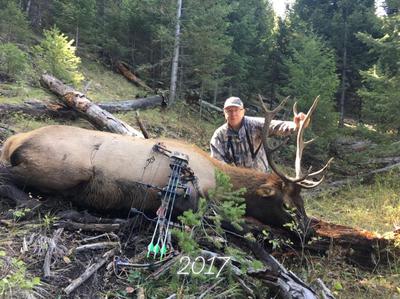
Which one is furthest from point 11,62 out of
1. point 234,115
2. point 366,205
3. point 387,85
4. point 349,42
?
point 349,42

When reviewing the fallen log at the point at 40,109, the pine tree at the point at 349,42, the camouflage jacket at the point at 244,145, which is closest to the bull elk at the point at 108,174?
the camouflage jacket at the point at 244,145

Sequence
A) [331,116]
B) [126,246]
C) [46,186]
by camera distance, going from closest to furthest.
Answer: [126,246], [46,186], [331,116]

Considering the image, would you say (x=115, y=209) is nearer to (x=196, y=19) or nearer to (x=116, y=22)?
(x=196, y=19)

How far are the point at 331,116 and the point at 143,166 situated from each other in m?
11.3

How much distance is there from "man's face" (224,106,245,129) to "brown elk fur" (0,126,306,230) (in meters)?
1.39

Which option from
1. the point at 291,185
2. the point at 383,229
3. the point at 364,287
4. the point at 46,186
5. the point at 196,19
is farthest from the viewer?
the point at 196,19

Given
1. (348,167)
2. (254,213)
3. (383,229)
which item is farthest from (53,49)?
(348,167)

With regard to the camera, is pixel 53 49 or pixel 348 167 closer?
pixel 53 49

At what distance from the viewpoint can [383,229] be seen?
19.8 ft

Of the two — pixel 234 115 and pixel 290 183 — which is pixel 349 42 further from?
pixel 290 183

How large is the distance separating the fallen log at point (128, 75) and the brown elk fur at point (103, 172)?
13.2 m

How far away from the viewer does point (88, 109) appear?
913 cm

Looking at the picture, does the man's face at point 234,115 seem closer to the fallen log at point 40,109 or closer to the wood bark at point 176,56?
the fallen log at point 40,109

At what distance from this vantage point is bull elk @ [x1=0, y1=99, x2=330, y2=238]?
181 inches
